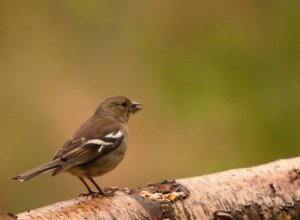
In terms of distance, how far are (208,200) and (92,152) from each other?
1.00 meters

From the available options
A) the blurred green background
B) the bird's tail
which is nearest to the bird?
the bird's tail

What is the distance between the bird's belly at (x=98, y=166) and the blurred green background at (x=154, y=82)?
4.22 metres

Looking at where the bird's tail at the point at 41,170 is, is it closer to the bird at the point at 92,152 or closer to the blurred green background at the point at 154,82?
the bird at the point at 92,152

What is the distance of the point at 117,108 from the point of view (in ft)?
28.6

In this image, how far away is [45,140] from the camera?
12.9 metres

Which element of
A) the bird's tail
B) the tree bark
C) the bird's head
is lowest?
the tree bark

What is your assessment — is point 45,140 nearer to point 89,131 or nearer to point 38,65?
Answer: point 38,65

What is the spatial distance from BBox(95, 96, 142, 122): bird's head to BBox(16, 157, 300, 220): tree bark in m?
1.43

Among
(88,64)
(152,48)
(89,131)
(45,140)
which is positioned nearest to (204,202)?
(89,131)

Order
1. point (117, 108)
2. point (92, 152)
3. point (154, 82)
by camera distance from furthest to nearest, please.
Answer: point (154, 82)
point (117, 108)
point (92, 152)

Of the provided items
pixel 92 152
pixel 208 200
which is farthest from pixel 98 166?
pixel 208 200

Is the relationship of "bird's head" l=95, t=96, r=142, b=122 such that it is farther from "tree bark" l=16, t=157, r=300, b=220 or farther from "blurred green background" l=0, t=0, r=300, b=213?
"blurred green background" l=0, t=0, r=300, b=213

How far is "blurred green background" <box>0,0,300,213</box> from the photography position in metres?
12.9

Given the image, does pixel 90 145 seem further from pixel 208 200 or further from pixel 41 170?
pixel 208 200
